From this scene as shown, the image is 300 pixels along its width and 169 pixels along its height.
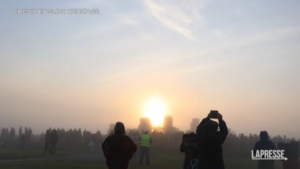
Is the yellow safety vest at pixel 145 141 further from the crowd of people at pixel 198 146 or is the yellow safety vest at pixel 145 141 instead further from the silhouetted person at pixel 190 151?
the silhouetted person at pixel 190 151

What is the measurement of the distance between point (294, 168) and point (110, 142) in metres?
8.75

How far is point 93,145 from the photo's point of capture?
113 ft

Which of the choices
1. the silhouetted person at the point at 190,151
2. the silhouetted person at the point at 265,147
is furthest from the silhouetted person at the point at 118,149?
the silhouetted person at the point at 265,147

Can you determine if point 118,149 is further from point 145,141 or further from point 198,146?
point 145,141

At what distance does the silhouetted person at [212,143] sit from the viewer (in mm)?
6371

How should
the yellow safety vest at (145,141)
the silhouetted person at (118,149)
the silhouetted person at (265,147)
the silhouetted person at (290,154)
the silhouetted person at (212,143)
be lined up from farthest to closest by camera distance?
1. the yellow safety vest at (145,141)
2. the silhouetted person at (290,154)
3. the silhouetted person at (265,147)
4. the silhouetted person at (118,149)
5. the silhouetted person at (212,143)

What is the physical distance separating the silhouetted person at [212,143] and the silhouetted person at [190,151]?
5.25ft

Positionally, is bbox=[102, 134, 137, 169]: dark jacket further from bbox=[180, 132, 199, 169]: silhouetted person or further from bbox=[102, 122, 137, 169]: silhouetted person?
bbox=[180, 132, 199, 169]: silhouetted person

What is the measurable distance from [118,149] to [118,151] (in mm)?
45

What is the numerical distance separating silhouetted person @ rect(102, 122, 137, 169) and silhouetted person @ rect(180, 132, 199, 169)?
143 centimetres

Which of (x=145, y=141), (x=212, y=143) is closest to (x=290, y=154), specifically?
(x=212, y=143)

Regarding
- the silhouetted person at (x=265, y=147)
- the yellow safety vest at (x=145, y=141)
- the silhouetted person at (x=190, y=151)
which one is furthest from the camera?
the yellow safety vest at (x=145, y=141)

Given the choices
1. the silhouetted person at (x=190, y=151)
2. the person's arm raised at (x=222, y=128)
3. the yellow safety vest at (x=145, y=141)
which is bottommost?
the yellow safety vest at (x=145, y=141)

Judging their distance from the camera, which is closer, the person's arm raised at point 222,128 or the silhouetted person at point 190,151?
the person's arm raised at point 222,128
